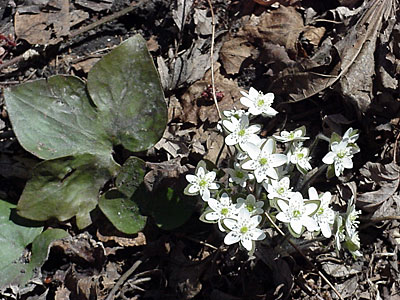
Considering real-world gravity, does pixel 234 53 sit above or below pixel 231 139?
below

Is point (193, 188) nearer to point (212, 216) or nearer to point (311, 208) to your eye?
point (212, 216)

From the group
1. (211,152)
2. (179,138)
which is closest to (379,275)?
(211,152)

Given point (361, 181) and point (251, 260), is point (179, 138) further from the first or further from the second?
point (361, 181)

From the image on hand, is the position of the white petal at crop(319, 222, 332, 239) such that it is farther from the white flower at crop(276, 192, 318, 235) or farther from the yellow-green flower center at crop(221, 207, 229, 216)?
the yellow-green flower center at crop(221, 207, 229, 216)

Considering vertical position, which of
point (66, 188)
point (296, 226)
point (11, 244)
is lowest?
point (11, 244)

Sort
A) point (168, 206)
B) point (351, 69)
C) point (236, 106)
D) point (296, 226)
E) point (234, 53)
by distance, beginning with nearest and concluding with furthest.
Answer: point (296, 226) → point (168, 206) → point (351, 69) → point (236, 106) → point (234, 53)

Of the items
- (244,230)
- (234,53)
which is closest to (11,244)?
(244,230)

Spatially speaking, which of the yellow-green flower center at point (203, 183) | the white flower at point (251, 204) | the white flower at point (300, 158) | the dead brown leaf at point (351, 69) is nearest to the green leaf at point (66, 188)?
the yellow-green flower center at point (203, 183)
